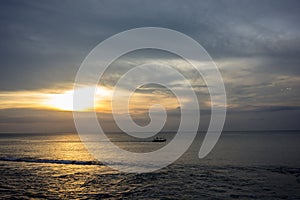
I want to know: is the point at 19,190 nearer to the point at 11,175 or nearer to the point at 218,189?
the point at 11,175

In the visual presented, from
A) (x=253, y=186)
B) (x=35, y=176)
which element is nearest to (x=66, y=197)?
(x=35, y=176)

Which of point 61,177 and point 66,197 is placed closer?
point 66,197

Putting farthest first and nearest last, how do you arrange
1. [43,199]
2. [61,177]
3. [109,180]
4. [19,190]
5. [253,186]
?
[61,177] → [109,180] → [253,186] → [19,190] → [43,199]


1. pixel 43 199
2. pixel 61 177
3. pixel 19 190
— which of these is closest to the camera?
pixel 43 199

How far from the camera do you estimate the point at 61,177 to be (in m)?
34.0

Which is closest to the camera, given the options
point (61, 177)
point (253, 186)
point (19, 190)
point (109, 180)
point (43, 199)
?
point (43, 199)

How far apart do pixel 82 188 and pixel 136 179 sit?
7.32m

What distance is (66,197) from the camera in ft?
78.1

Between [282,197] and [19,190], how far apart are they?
25.5m

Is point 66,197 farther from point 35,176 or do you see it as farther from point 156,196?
point 35,176

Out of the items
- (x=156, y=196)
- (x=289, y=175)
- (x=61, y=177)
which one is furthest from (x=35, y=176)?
(x=289, y=175)

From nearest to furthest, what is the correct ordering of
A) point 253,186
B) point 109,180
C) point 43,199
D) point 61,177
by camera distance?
1. point 43,199
2. point 253,186
3. point 109,180
4. point 61,177

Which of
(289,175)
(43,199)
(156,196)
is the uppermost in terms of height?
(43,199)

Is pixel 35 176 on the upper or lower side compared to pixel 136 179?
upper
